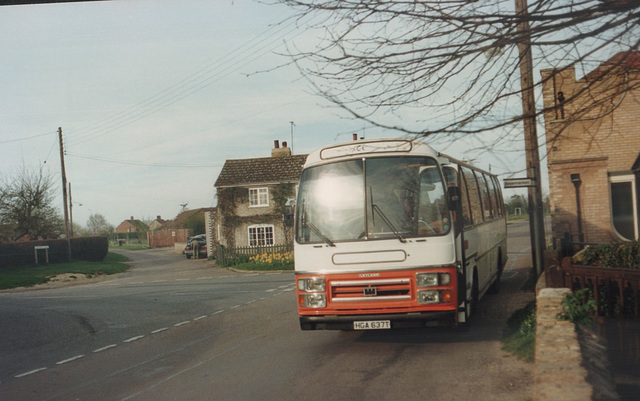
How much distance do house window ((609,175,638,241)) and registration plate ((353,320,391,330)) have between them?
14041mm

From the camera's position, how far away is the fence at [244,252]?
3725 centimetres

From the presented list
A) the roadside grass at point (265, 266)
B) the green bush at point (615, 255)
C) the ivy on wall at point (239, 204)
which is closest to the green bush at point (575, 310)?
the green bush at point (615, 255)

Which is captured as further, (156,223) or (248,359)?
(156,223)

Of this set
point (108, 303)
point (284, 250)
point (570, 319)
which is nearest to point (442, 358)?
point (570, 319)

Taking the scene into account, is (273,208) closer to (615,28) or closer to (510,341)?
(510,341)

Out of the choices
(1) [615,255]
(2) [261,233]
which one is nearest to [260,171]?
(2) [261,233]

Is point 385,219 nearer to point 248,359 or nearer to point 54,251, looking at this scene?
point 248,359

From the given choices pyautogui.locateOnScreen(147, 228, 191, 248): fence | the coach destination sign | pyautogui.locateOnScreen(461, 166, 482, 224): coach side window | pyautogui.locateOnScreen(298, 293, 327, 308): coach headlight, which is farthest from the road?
pyautogui.locateOnScreen(147, 228, 191, 248): fence

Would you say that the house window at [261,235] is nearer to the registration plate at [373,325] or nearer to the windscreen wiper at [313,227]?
the windscreen wiper at [313,227]

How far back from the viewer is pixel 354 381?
23.3ft

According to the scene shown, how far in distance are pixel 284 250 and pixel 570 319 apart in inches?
1191

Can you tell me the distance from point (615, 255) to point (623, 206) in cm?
928

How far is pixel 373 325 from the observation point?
28.1ft

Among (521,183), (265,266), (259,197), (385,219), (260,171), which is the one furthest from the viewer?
(260,171)
